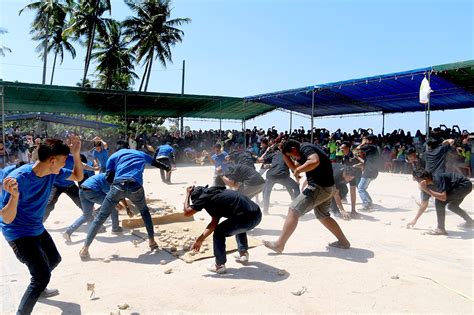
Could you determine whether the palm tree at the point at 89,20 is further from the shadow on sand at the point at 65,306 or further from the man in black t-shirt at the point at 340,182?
the shadow on sand at the point at 65,306

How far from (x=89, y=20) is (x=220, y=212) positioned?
27.8m

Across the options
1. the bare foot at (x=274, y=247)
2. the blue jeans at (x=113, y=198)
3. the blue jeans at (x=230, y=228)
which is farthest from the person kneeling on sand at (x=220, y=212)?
the blue jeans at (x=113, y=198)

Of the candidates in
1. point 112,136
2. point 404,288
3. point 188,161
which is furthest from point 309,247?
point 112,136

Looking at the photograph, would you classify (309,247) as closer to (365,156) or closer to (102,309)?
(102,309)

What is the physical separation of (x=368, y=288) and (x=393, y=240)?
6.78 feet

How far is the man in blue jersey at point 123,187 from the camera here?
478cm

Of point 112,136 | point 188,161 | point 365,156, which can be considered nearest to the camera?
point 365,156

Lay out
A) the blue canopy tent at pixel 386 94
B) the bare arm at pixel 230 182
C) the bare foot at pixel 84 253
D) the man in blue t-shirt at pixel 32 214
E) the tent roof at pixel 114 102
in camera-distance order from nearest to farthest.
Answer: the man in blue t-shirt at pixel 32 214
the bare foot at pixel 84 253
the bare arm at pixel 230 182
the blue canopy tent at pixel 386 94
the tent roof at pixel 114 102

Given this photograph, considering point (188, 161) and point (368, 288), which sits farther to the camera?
point (188, 161)

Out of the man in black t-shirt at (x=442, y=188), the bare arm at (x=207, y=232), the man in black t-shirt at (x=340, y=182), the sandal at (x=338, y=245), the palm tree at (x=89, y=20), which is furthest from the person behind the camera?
the palm tree at (x=89, y=20)

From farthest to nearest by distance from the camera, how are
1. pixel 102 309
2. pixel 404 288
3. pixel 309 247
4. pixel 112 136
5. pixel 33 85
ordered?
pixel 112 136 < pixel 33 85 < pixel 309 247 < pixel 404 288 < pixel 102 309

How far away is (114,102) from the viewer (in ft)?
69.1

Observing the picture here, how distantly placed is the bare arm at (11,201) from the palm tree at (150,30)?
2776cm

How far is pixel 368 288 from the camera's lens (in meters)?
3.89
